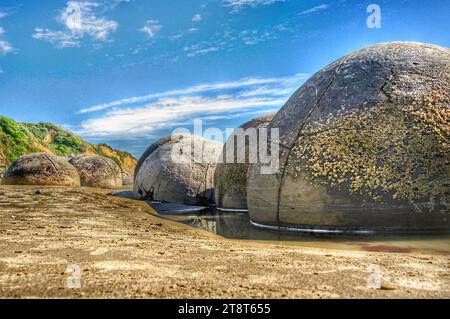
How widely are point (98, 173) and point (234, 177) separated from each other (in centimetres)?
1209

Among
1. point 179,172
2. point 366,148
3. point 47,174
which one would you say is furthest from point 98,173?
point 366,148

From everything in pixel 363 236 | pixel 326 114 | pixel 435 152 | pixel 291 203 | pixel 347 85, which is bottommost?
pixel 363 236

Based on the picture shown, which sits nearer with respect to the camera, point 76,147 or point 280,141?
point 280,141

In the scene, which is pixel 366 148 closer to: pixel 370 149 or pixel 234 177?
pixel 370 149

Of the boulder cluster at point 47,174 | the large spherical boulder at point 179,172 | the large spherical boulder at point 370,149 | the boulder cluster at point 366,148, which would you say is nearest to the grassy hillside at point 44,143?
the boulder cluster at point 47,174

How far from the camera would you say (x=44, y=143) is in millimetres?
36625

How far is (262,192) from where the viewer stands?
19.1 feet

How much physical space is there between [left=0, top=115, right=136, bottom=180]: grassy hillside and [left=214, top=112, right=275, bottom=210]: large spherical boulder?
20051 millimetres

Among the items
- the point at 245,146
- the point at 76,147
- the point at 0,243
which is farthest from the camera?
the point at 76,147
